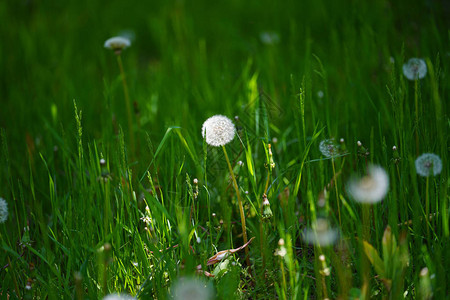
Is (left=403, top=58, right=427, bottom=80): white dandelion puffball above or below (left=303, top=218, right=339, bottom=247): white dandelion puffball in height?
above

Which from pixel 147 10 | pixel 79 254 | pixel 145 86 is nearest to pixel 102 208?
pixel 79 254

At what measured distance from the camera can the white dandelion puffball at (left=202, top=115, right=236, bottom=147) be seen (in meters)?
1.18

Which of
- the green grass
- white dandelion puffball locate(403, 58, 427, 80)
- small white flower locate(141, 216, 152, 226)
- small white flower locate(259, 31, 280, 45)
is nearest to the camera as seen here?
the green grass

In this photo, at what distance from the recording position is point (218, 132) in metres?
1.19

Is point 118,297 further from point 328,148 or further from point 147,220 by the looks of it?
point 328,148

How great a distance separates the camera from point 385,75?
181 cm

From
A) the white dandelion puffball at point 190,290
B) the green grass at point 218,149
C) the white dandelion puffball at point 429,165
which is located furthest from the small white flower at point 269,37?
the white dandelion puffball at point 190,290

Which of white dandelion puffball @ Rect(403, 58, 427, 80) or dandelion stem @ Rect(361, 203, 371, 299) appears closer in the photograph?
dandelion stem @ Rect(361, 203, 371, 299)

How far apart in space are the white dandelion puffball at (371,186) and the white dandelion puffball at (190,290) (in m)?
0.45

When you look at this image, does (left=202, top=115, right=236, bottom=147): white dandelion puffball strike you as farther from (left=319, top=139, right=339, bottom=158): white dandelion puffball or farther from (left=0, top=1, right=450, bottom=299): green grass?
(left=319, top=139, right=339, bottom=158): white dandelion puffball

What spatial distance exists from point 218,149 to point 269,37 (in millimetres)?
1484

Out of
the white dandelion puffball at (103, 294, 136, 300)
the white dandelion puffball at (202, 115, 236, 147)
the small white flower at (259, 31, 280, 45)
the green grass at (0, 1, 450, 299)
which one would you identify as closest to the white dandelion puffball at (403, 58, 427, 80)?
the green grass at (0, 1, 450, 299)

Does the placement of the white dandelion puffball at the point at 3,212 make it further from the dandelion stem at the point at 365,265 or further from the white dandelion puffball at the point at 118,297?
the dandelion stem at the point at 365,265

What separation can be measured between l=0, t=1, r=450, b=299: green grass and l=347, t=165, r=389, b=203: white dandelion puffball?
30 millimetres
